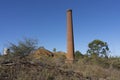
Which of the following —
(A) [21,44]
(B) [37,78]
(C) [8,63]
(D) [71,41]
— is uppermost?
(D) [71,41]

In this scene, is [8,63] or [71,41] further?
[71,41]

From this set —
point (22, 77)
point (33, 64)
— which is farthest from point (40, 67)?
point (22, 77)

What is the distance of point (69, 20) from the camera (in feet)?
120

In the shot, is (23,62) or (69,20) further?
(69,20)

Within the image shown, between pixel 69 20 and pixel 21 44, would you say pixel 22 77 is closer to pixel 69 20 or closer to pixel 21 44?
pixel 21 44

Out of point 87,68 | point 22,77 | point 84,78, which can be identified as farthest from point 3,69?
point 87,68

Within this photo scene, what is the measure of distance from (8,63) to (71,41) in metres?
24.3

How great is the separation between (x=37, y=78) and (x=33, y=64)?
2475 millimetres

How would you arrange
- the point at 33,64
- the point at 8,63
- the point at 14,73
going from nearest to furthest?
1. the point at 14,73
2. the point at 8,63
3. the point at 33,64

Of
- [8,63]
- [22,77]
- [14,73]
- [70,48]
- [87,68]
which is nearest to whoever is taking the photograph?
[22,77]

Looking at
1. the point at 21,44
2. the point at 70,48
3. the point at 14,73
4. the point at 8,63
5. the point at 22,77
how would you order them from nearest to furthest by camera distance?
the point at 22,77 → the point at 14,73 → the point at 8,63 → the point at 21,44 → the point at 70,48

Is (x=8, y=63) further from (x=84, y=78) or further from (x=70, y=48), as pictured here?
(x=70, y=48)

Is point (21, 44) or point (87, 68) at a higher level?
point (21, 44)

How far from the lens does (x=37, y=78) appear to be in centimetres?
1056
